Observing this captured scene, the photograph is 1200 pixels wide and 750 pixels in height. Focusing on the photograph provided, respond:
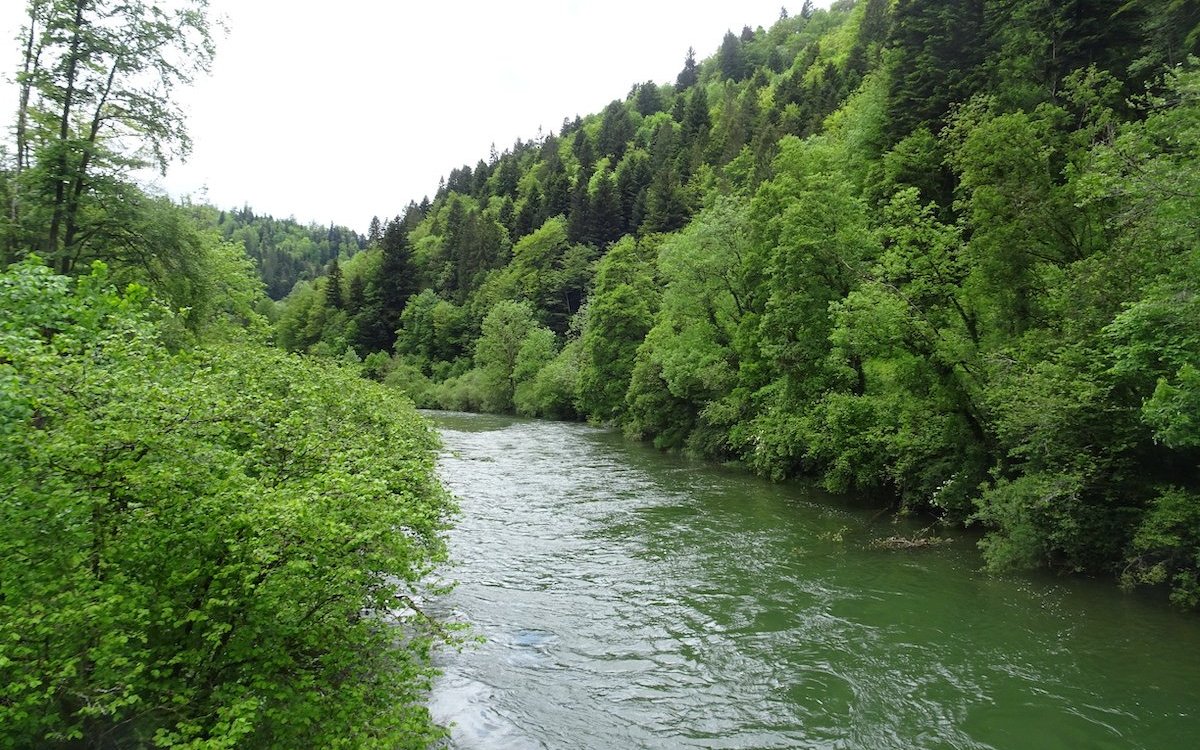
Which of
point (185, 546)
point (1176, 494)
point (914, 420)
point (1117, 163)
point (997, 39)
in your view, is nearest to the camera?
point (185, 546)

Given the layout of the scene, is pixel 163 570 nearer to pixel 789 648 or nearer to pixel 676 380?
pixel 789 648

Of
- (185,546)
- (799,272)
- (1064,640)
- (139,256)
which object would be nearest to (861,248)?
(799,272)

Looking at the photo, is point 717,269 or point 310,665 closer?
point 310,665

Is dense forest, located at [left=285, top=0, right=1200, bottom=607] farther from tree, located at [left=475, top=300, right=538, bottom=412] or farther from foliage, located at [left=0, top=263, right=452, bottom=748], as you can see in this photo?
foliage, located at [left=0, top=263, right=452, bottom=748]

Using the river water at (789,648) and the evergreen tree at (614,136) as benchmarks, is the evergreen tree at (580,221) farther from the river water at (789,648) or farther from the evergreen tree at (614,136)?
the river water at (789,648)

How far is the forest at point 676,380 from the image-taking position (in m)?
5.32

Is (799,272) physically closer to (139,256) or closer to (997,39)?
(997,39)

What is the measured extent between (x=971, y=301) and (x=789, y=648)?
497 inches

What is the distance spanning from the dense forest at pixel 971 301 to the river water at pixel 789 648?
2.39 meters

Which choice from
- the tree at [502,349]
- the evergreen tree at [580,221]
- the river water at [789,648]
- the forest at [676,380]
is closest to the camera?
the forest at [676,380]

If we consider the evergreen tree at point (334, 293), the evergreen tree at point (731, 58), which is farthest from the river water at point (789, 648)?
the evergreen tree at point (731, 58)

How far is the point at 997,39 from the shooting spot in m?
27.8

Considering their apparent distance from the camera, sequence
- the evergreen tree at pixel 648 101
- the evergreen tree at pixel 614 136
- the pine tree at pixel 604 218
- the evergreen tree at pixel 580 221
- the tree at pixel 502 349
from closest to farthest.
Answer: the tree at pixel 502 349
the pine tree at pixel 604 218
the evergreen tree at pixel 580 221
the evergreen tree at pixel 614 136
the evergreen tree at pixel 648 101

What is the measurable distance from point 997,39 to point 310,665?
33688 mm
